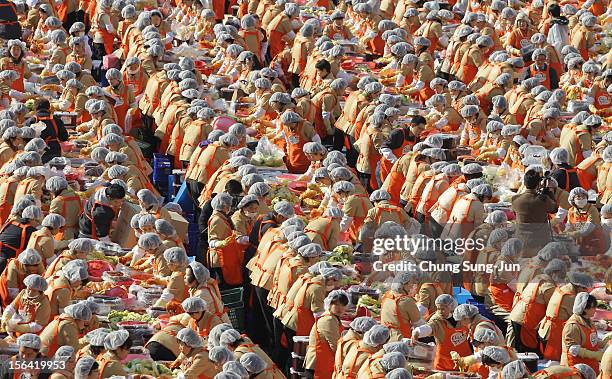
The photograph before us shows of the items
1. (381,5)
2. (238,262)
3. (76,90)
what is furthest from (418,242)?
(381,5)

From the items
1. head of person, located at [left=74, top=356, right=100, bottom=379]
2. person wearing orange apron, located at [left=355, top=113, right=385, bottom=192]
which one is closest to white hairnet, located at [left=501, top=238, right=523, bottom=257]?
person wearing orange apron, located at [left=355, top=113, right=385, bottom=192]

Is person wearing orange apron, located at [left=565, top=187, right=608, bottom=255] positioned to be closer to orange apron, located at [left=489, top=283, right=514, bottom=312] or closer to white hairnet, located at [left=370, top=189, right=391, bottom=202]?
orange apron, located at [left=489, top=283, right=514, bottom=312]

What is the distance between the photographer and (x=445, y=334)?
2552cm

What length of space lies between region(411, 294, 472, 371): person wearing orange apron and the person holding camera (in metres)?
2.86

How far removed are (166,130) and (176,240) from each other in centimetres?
677

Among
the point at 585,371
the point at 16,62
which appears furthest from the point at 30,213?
the point at 16,62

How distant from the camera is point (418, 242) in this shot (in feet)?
91.1

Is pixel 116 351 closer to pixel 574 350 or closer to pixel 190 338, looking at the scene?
pixel 190 338

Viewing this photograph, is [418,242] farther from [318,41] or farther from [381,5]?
[381,5]

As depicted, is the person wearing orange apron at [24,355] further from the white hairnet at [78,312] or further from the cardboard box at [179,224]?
the cardboard box at [179,224]

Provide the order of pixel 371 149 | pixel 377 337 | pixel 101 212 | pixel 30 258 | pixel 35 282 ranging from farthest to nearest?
pixel 371 149, pixel 101 212, pixel 30 258, pixel 35 282, pixel 377 337

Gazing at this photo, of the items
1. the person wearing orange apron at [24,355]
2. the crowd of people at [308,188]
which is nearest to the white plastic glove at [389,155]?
the crowd of people at [308,188]

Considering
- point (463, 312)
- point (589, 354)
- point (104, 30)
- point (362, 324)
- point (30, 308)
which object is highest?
point (463, 312)

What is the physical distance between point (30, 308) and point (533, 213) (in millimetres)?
7124
